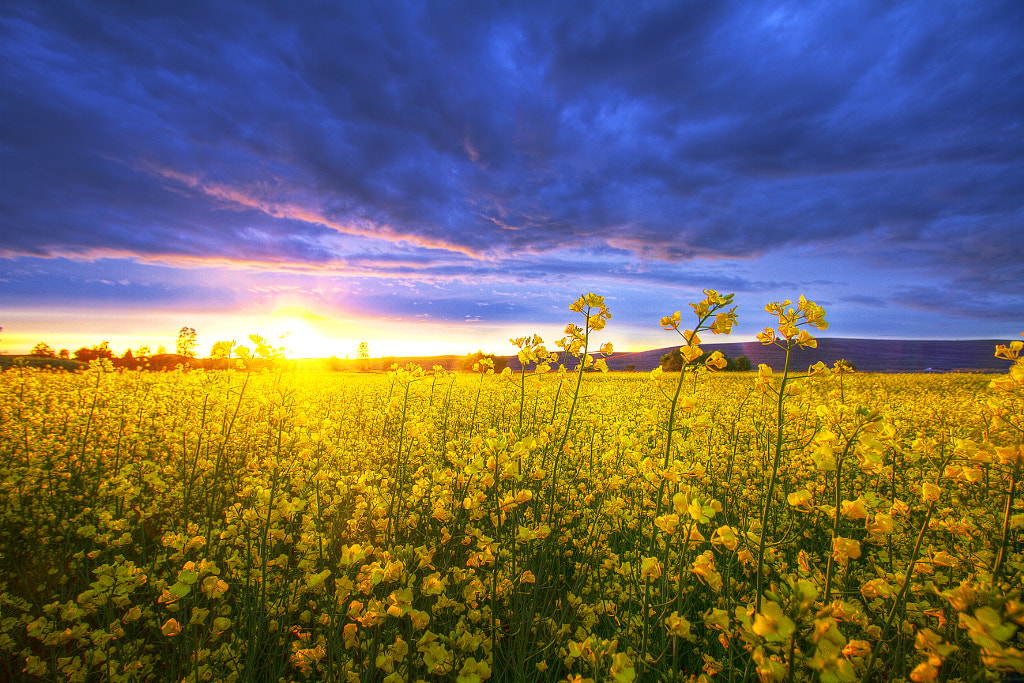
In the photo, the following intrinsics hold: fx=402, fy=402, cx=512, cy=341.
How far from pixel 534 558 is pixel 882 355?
6283 centimetres

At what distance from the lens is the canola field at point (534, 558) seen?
1507 mm

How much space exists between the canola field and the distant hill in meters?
36.3

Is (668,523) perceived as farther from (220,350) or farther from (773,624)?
(220,350)

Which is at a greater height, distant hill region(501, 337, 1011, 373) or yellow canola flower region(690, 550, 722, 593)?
distant hill region(501, 337, 1011, 373)

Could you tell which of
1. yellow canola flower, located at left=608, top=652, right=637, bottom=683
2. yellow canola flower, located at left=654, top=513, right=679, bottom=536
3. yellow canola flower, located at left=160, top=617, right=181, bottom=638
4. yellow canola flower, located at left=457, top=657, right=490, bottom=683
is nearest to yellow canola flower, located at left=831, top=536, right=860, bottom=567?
yellow canola flower, located at left=654, top=513, right=679, bottom=536

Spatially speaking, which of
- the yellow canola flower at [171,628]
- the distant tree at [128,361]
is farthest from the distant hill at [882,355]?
the yellow canola flower at [171,628]

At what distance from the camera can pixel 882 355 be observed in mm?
48125

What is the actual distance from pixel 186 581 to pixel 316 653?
2.24 feet

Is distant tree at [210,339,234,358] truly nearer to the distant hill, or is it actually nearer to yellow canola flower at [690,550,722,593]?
yellow canola flower at [690,550,722,593]

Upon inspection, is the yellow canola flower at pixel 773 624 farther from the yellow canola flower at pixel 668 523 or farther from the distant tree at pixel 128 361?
the distant tree at pixel 128 361

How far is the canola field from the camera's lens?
1.51 metres

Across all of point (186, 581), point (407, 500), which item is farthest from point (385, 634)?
point (407, 500)

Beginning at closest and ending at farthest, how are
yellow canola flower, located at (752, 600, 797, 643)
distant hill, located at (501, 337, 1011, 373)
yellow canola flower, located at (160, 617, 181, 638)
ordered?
1. yellow canola flower, located at (752, 600, 797, 643)
2. yellow canola flower, located at (160, 617, 181, 638)
3. distant hill, located at (501, 337, 1011, 373)

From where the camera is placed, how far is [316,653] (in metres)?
1.94
